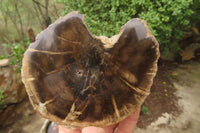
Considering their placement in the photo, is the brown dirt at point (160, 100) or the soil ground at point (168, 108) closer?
the soil ground at point (168, 108)

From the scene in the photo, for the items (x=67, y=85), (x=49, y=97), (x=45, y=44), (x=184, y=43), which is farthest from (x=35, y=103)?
(x=184, y=43)

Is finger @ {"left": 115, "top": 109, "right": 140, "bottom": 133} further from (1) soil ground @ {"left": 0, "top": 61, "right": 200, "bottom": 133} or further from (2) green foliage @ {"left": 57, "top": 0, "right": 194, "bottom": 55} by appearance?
(1) soil ground @ {"left": 0, "top": 61, "right": 200, "bottom": 133}

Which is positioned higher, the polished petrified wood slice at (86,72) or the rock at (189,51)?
the polished petrified wood slice at (86,72)

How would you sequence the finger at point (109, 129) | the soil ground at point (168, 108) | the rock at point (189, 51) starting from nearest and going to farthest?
the finger at point (109, 129) → the soil ground at point (168, 108) → the rock at point (189, 51)

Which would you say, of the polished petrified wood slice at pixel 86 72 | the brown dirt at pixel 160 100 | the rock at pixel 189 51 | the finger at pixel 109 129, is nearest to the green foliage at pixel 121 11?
the polished petrified wood slice at pixel 86 72

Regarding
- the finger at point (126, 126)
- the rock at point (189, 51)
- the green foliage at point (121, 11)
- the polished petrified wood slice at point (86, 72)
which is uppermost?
the green foliage at point (121, 11)

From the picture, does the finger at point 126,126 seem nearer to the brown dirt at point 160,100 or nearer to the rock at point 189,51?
the brown dirt at point 160,100

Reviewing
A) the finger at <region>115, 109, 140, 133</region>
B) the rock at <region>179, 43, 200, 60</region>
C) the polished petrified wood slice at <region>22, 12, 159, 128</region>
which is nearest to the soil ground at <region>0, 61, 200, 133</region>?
the rock at <region>179, 43, 200, 60</region>

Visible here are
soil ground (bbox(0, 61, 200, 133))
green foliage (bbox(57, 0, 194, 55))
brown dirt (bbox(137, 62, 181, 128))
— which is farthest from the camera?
brown dirt (bbox(137, 62, 181, 128))

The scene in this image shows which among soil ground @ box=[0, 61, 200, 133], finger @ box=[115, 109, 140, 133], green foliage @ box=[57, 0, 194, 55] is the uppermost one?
green foliage @ box=[57, 0, 194, 55]
